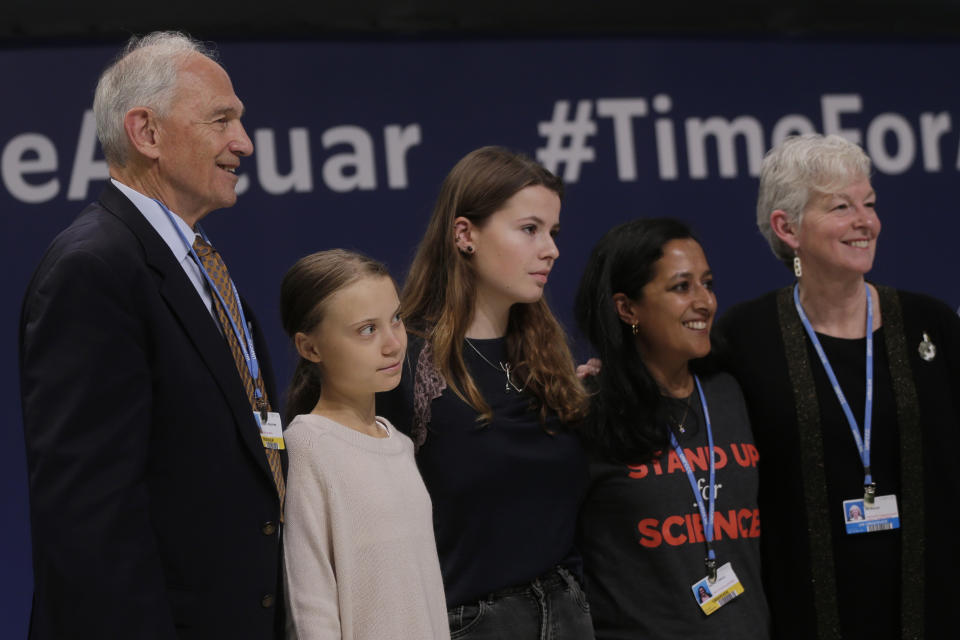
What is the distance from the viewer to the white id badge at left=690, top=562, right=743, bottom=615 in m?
2.66

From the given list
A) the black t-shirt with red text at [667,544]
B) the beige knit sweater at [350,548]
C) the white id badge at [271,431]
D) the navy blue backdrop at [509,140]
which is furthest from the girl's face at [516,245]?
the navy blue backdrop at [509,140]

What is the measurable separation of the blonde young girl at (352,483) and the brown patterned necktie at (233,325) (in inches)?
2.3

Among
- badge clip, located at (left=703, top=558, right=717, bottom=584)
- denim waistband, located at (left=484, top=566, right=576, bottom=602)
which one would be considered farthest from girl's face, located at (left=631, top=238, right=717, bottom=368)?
denim waistband, located at (left=484, top=566, right=576, bottom=602)

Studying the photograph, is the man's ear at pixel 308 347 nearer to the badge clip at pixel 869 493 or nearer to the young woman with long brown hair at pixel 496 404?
the young woman with long brown hair at pixel 496 404

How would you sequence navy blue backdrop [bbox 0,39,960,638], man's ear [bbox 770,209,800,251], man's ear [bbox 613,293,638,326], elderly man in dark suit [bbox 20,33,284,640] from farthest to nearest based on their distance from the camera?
navy blue backdrop [bbox 0,39,960,638] < man's ear [bbox 770,209,800,251] < man's ear [bbox 613,293,638,326] < elderly man in dark suit [bbox 20,33,284,640]

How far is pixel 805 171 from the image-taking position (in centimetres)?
317

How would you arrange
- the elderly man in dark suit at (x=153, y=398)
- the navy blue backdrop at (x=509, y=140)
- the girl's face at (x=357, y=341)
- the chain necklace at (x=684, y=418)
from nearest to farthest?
the elderly man in dark suit at (x=153, y=398)
the girl's face at (x=357, y=341)
the chain necklace at (x=684, y=418)
the navy blue backdrop at (x=509, y=140)

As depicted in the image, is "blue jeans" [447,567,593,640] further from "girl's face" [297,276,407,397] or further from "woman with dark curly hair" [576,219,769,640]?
"girl's face" [297,276,407,397]

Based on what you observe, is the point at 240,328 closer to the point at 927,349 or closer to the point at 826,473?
the point at 826,473

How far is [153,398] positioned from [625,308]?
1436mm

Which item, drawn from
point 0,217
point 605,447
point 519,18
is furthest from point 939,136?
point 0,217

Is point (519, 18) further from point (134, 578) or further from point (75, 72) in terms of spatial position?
point (134, 578)

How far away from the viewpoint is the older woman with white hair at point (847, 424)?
2893mm

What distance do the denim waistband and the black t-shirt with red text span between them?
0.59 ft
